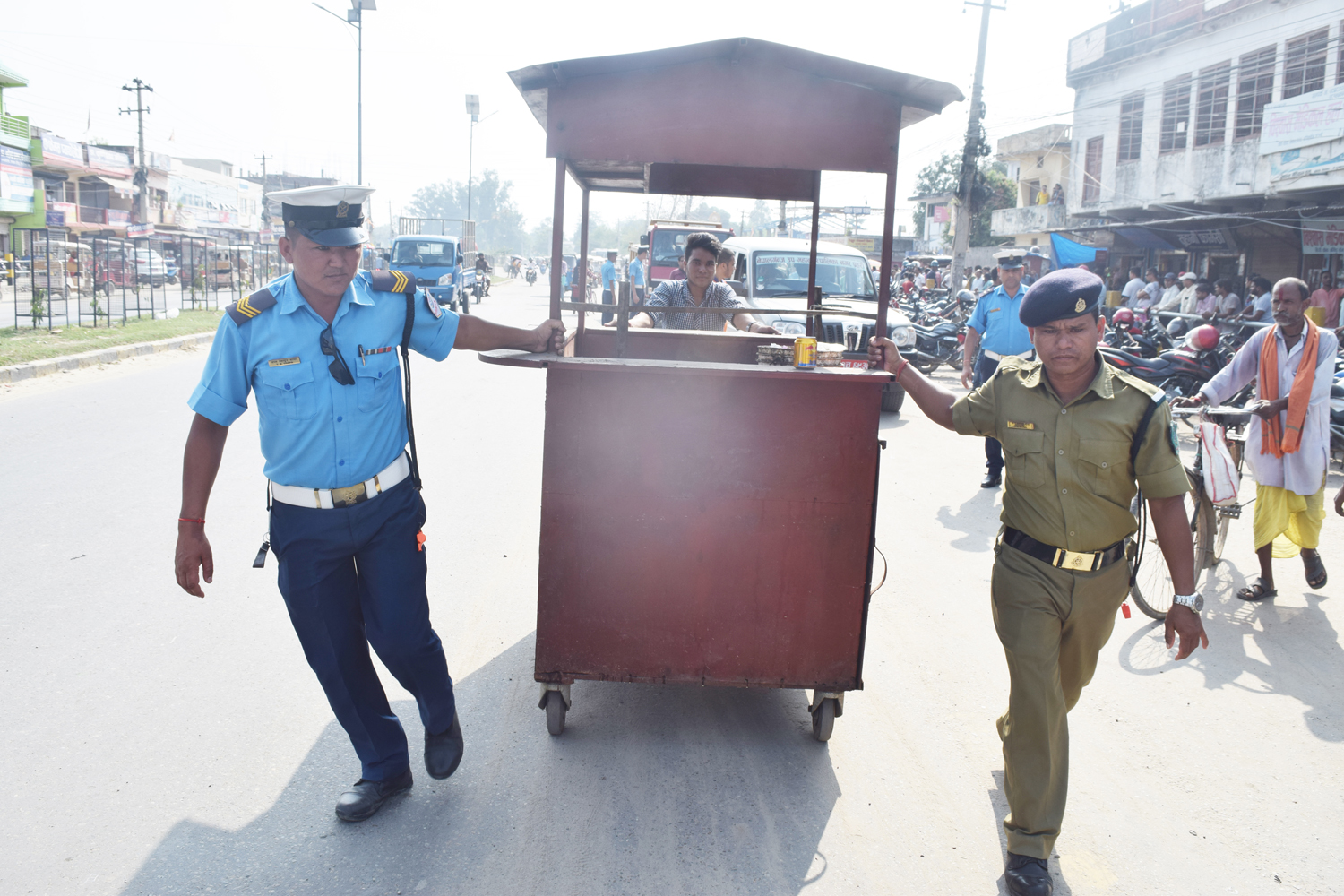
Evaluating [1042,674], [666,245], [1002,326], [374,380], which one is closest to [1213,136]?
[666,245]

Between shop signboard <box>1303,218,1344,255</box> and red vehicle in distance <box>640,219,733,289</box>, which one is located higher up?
shop signboard <box>1303,218,1344,255</box>

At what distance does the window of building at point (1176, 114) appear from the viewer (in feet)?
77.7

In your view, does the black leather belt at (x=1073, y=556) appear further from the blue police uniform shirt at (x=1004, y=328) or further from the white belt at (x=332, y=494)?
the blue police uniform shirt at (x=1004, y=328)

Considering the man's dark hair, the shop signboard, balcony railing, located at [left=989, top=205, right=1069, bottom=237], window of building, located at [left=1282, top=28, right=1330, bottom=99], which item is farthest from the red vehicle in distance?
balcony railing, located at [left=989, top=205, right=1069, bottom=237]

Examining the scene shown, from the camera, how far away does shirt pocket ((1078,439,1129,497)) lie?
2775 millimetres

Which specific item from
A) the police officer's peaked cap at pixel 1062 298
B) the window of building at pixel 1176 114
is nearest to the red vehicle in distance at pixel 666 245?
the window of building at pixel 1176 114

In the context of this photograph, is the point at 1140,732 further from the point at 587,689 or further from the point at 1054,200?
the point at 1054,200

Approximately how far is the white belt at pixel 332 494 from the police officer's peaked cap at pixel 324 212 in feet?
2.29

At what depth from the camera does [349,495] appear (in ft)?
9.55

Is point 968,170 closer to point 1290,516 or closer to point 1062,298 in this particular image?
point 1290,516

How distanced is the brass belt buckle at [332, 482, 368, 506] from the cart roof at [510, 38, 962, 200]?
1520 mm

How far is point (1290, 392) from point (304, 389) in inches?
198

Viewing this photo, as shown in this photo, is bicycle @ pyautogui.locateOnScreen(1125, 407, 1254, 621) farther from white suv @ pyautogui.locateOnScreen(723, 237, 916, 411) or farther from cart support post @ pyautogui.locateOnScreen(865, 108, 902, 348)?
white suv @ pyautogui.locateOnScreen(723, 237, 916, 411)

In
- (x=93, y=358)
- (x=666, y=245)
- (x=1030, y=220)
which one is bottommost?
(x=93, y=358)
